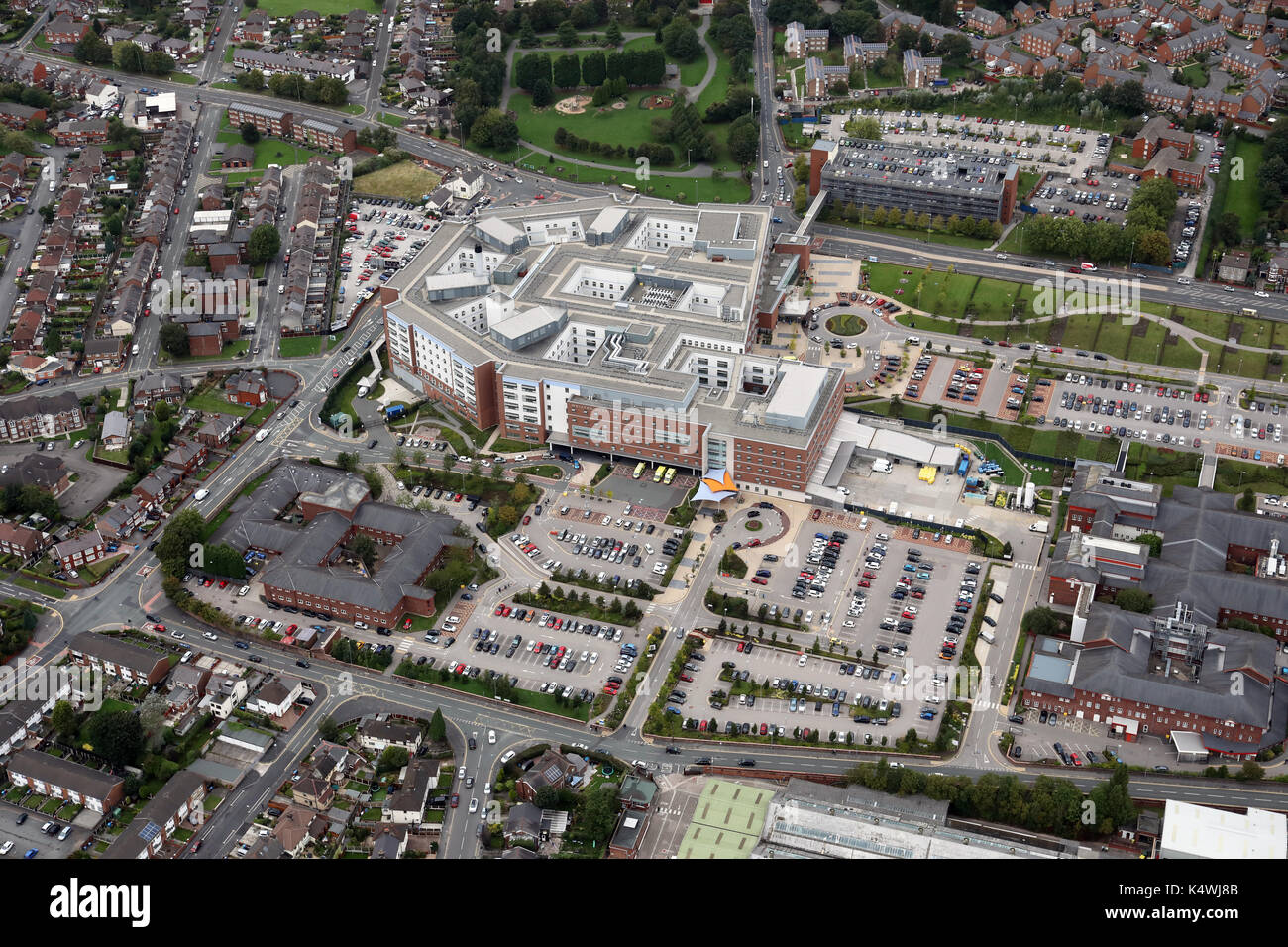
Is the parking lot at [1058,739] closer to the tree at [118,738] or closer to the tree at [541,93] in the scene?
the tree at [118,738]

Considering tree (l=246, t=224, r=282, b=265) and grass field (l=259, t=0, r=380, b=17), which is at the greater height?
grass field (l=259, t=0, r=380, b=17)

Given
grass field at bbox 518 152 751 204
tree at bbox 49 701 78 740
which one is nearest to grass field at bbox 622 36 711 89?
grass field at bbox 518 152 751 204

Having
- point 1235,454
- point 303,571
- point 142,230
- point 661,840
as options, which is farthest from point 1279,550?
point 142,230

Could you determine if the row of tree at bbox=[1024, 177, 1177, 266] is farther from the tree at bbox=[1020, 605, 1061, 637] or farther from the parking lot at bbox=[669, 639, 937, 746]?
the parking lot at bbox=[669, 639, 937, 746]

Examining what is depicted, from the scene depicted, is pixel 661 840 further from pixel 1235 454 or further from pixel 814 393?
pixel 1235 454

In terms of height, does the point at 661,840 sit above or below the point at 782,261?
below

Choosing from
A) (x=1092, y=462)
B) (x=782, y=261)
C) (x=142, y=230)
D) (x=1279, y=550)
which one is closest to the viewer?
(x=1279, y=550)
